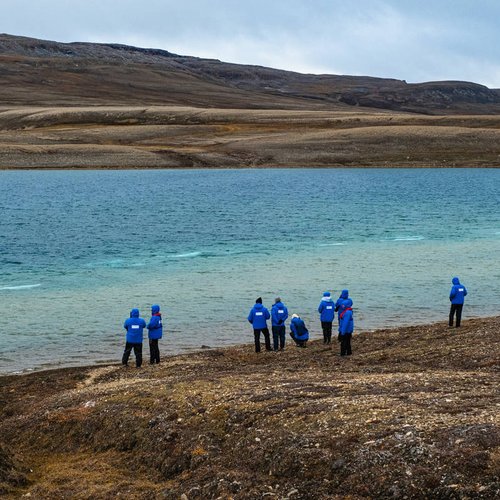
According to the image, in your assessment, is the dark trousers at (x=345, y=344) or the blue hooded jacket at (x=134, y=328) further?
the blue hooded jacket at (x=134, y=328)

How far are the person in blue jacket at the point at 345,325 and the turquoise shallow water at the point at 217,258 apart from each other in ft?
22.4

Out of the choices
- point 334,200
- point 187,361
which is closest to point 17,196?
point 334,200

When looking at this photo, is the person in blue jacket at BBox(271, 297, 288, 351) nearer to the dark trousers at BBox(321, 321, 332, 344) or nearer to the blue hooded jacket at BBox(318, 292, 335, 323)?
the blue hooded jacket at BBox(318, 292, 335, 323)

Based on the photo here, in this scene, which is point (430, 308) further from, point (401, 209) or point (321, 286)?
point (401, 209)

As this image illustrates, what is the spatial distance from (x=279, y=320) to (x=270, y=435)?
1154cm

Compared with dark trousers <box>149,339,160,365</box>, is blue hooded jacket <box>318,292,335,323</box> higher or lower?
higher

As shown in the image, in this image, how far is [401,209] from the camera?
76000mm

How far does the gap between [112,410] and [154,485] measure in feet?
13.2

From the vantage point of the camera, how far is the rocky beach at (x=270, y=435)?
484 inches

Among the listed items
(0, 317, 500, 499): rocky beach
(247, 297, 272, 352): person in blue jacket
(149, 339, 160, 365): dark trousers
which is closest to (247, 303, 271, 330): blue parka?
(247, 297, 272, 352): person in blue jacket

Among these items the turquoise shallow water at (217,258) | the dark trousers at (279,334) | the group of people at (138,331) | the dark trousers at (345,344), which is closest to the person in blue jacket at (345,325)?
the dark trousers at (345,344)

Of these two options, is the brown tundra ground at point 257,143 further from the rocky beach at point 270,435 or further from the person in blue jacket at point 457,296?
the rocky beach at point 270,435

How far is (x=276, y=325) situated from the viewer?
84.8 feet

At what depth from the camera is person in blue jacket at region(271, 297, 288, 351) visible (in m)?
25.5
